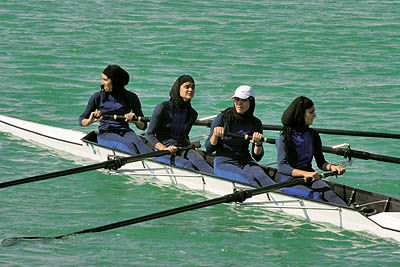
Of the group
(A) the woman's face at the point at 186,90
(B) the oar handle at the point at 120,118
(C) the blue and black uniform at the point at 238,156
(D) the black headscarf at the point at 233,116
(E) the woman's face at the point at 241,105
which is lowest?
(C) the blue and black uniform at the point at 238,156

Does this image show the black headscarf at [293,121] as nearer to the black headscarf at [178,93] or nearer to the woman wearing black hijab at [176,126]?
the woman wearing black hijab at [176,126]

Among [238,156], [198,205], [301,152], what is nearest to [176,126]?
[238,156]

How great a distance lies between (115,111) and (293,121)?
3706mm

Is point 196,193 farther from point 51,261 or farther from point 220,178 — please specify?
point 51,261

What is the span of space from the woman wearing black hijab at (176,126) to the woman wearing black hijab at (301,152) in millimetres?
1772

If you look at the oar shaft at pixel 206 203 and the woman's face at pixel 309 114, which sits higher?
the woman's face at pixel 309 114

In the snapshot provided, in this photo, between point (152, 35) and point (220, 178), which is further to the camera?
point (152, 35)

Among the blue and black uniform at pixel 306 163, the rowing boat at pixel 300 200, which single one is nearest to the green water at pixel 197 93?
the rowing boat at pixel 300 200

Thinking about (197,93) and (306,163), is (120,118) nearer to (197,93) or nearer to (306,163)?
(306,163)

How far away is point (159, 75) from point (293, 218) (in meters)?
9.72

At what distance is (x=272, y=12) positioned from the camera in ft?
83.5

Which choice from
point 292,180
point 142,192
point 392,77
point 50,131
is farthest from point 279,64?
point 292,180

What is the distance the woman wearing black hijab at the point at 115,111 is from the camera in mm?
11891

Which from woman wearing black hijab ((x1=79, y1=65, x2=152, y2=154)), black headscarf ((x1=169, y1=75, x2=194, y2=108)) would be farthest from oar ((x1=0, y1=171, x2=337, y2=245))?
woman wearing black hijab ((x1=79, y1=65, x2=152, y2=154))
